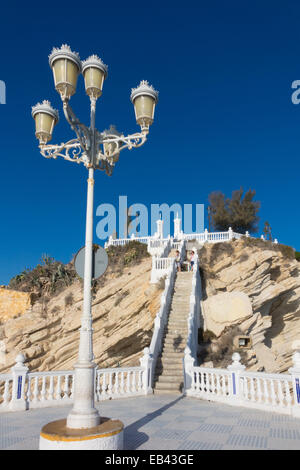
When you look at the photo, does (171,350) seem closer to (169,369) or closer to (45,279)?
(169,369)

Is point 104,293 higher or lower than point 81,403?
higher

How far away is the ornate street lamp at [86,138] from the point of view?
15.6 ft

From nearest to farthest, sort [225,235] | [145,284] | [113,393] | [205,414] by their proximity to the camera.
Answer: [205,414], [113,393], [145,284], [225,235]

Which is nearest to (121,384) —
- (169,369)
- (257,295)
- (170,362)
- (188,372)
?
(188,372)

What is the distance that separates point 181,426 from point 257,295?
1386cm

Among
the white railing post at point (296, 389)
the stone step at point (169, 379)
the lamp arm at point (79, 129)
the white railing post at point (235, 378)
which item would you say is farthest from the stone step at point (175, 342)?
the lamp arm at point (79, 129)

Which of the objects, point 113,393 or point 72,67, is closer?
point 72,67

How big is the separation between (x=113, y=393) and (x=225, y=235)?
17306 millimetres

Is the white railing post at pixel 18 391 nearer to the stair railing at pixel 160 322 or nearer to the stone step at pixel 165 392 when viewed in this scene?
the stair railing at pixel 160 322

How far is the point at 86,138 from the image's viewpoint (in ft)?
18.7

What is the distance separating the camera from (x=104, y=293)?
18703mm

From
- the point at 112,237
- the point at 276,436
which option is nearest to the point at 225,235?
the point at 112,237

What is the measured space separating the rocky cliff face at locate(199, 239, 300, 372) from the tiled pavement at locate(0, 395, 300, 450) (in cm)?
744

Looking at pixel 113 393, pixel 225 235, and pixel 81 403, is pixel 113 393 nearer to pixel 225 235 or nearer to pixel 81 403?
pixel 81 403
